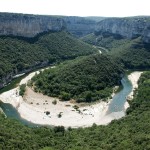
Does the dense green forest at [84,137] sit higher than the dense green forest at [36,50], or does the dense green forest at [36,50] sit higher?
the dense green forest at [84,137]

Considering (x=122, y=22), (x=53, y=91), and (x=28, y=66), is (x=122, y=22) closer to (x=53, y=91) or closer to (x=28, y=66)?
(x=28, y=66)

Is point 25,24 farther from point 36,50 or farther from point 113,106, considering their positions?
point 113,106

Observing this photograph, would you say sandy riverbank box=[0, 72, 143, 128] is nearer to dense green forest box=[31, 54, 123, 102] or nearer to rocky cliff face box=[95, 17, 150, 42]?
dense green forest box=[31, 54, 123, 102]

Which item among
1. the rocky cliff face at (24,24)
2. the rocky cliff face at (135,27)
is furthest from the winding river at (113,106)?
the rocky cliff face at (135,27)

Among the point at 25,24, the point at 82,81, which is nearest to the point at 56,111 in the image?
the point at 82,81

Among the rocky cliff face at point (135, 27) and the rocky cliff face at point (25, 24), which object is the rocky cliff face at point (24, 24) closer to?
the rocky cliff face at point (25, 24)
